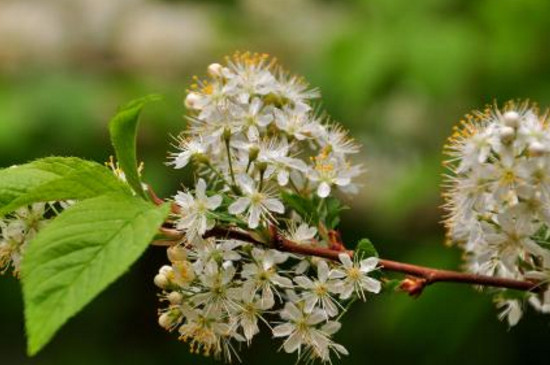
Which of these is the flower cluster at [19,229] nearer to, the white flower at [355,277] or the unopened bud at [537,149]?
the white flower at [355,277]

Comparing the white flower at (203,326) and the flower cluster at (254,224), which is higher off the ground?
the flower cluster at (254,224)

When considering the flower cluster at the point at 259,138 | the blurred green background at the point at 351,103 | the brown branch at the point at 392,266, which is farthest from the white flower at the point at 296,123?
the blurred green background at the point at 351,103

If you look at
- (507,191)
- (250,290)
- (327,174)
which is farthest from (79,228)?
(507,191)

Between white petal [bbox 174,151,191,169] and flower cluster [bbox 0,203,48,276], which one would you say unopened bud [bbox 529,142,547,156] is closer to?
white petal [bbox 174,151,191,169]

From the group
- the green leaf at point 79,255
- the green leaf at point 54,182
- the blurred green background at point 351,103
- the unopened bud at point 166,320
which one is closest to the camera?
the green leaf at point 79,255

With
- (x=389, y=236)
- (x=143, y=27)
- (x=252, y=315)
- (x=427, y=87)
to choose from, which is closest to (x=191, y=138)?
(x=252, y=315)

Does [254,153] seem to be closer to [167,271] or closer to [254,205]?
[254,205]

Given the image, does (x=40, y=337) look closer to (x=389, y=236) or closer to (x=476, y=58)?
(x=476, y=58)
